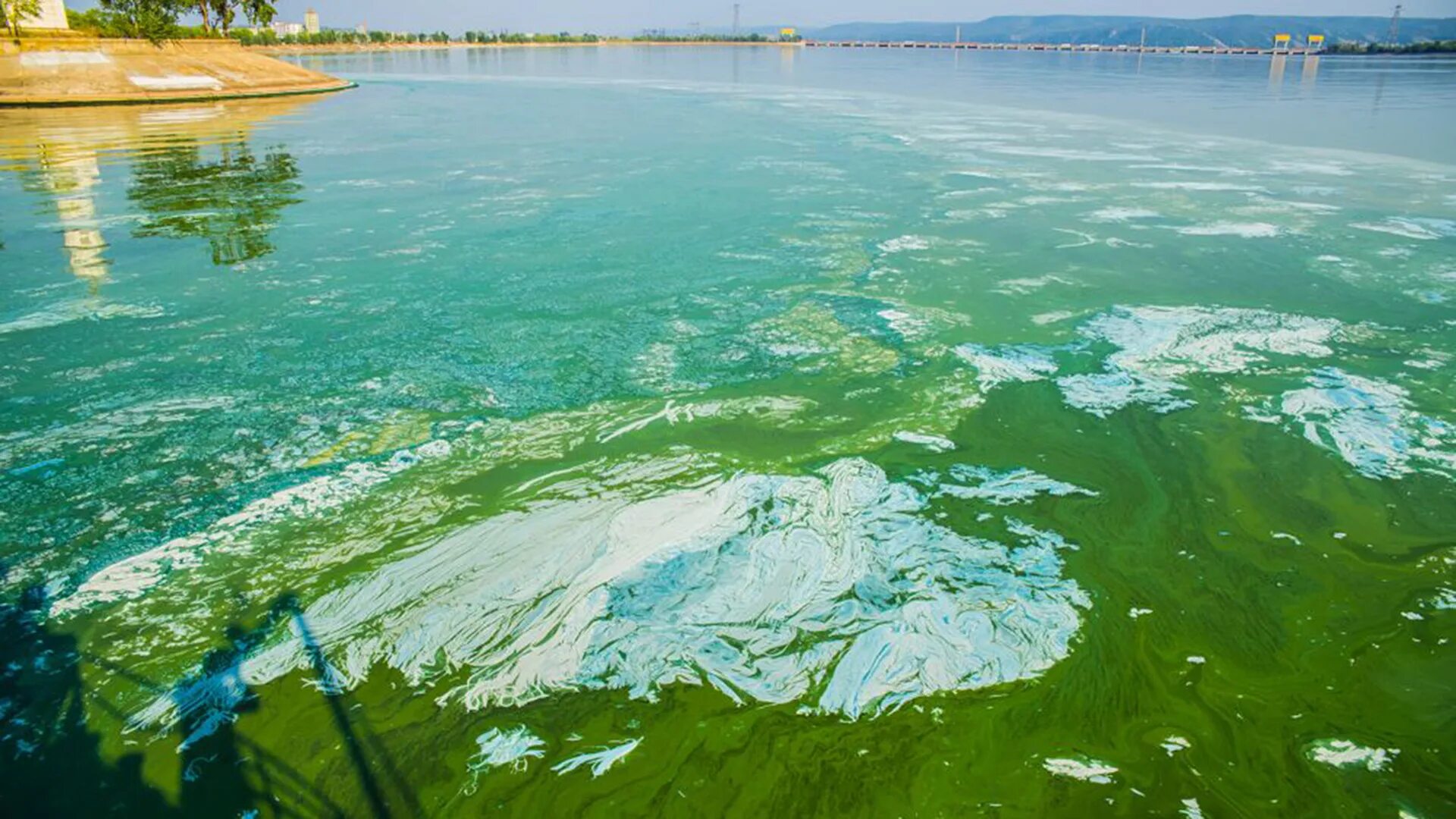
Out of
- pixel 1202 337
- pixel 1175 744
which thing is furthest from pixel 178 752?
pixel 1202 337

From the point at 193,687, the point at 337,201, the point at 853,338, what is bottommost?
the point at 193,687

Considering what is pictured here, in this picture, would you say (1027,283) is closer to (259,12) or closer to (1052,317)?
(1052,317)

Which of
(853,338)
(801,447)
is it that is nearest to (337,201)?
(853,338)

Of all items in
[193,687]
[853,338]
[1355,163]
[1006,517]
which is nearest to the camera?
Answer: [193,687]

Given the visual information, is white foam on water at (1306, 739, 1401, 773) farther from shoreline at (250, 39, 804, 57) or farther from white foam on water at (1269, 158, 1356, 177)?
shoreline at (250, 39, 804, 57)

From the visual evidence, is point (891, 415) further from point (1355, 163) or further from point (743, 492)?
point (1355, 163)

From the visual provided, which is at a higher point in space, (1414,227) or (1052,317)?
(1414,227)
